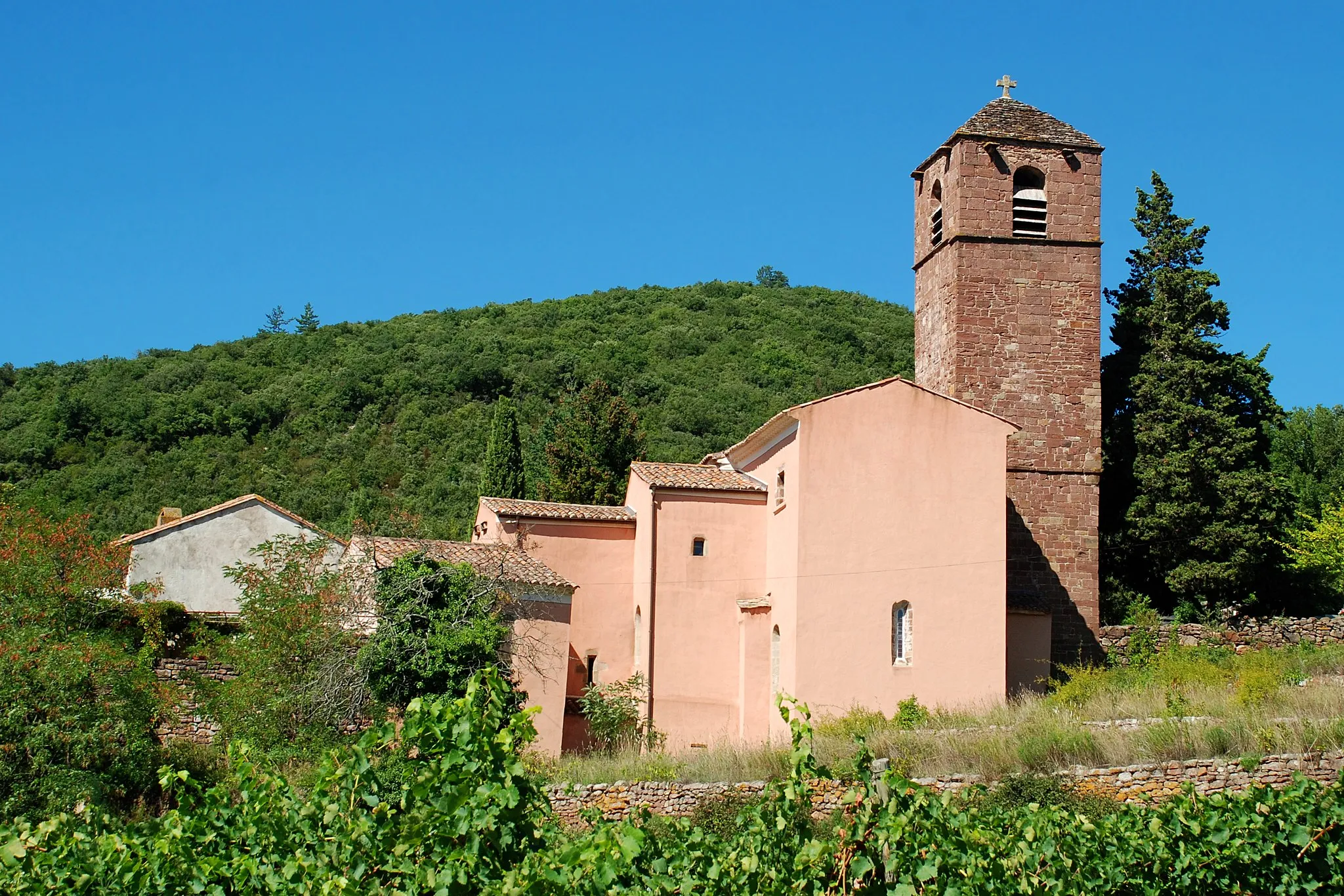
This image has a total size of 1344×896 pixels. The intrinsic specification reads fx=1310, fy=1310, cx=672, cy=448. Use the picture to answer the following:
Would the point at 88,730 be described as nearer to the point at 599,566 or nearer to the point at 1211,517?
the point at 599,566

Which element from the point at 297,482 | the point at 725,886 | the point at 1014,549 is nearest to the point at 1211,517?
the point at 1014,549

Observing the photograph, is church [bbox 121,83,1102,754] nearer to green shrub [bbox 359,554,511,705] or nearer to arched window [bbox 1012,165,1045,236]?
arched window [bbox 1012,165,1045,236]

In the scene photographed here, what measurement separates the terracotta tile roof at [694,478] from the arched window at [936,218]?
22.0 feet

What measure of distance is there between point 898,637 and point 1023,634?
3.13m

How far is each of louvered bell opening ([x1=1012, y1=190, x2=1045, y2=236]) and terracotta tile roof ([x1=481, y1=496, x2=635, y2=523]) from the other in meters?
9.71

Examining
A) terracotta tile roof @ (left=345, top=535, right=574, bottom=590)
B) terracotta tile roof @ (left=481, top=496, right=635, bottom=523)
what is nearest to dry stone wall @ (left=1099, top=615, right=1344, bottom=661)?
terracotta tile roof @ (left=481, top=496, right=635, bottom=523)

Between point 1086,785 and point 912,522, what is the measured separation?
22.1ft

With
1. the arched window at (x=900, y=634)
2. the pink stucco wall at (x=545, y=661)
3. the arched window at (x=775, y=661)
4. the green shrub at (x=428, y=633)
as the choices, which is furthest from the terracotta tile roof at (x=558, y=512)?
the arched window at (x=900, y=634)

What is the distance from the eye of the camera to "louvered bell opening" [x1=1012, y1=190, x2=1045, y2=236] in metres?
26.3

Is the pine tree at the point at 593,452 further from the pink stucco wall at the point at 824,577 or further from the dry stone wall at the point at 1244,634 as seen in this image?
the dry stone wall at the point at 1244,634

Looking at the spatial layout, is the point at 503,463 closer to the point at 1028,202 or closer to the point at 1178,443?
the point at 1028,202

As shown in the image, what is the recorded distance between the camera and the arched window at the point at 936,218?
89.5 ft

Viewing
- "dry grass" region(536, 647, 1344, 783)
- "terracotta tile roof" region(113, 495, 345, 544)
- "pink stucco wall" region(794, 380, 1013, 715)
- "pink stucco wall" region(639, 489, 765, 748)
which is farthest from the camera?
"terracotta tile roof" region(113, 495, 345, 544)

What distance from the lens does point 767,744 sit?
19.0 meters
